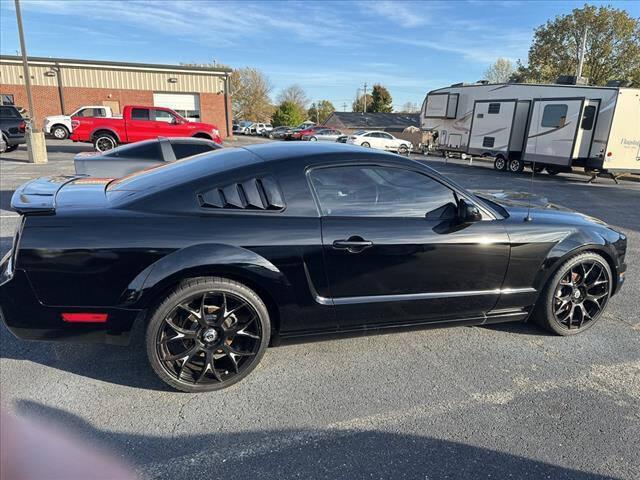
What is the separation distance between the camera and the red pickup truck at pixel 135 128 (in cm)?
1590

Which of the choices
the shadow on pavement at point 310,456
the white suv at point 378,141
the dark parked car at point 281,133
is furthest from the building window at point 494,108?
the dark parked car at point 281,133

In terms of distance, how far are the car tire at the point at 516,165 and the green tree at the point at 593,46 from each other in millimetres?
18053

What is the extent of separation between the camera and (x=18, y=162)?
550 inches

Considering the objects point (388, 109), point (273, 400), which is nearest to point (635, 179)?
point (273, 400)

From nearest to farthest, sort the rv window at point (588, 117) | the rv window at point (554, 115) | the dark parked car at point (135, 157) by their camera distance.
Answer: the dark parked car at point (135, 157), the rv window at point (588, 117), the rv window at point (554, 115)

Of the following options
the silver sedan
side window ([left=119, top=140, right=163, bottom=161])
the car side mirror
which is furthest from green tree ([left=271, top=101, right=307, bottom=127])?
the car side mirror

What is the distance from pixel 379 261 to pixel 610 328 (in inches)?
93.6

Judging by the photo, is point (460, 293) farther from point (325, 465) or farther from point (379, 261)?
point (325, 465)

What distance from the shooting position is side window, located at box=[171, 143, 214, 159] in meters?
6.96

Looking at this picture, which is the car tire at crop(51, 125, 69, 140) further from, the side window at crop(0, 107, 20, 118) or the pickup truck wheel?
the pickup truck wheel

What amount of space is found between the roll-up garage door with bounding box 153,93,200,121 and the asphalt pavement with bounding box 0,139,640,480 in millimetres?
33981

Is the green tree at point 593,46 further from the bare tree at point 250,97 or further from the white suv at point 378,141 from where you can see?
the bare tree at point 250,97

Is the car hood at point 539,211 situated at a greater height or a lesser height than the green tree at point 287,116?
lesser

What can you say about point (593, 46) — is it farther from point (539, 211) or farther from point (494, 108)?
point (539, 211)
